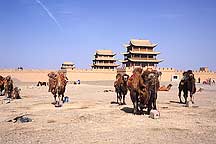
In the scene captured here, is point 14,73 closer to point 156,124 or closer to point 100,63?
point 100,63

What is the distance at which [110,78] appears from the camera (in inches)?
2360

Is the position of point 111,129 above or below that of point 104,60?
below

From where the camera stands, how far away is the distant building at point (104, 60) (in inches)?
2842

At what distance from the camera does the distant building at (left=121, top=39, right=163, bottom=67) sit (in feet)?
207

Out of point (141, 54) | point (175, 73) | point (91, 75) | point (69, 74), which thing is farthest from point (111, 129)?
point (141, 54)

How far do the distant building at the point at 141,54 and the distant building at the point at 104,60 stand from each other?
23.0 ft

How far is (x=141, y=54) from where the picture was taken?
2525 inches

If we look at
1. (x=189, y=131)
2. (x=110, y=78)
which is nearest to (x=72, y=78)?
(x=110, y=78)

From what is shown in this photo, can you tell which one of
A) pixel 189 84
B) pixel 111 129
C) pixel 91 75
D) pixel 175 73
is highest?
pixel 175 73

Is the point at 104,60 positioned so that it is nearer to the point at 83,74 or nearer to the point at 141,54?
the point at 141,54

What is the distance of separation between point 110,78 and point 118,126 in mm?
50697

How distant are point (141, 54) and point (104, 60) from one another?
467 inches

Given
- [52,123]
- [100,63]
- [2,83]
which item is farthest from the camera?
[100,63]

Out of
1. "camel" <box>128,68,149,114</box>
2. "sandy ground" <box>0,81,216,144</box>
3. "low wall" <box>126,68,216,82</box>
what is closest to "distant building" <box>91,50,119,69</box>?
"low wall" <box>126,68,216,82</box>
